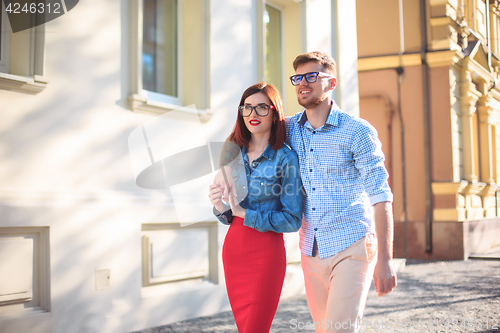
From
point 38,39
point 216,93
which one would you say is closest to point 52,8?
point 38,39

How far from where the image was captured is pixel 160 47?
547 cm

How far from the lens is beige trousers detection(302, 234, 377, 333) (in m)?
2.38

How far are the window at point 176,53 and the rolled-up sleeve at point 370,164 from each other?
2988 mm

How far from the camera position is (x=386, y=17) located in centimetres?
1190

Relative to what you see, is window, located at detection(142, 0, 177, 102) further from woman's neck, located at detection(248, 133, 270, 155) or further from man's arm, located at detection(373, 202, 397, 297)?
man's arm, located at detection(373, 202, 397, 297)

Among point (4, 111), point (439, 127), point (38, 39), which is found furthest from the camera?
point (439, 127)

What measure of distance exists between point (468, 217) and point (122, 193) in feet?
30.1

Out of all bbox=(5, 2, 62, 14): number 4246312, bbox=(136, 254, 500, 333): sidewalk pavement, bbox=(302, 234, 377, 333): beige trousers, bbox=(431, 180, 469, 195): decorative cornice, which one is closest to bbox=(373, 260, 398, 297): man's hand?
bbox=(302, 234, 377, 333): beige trousers

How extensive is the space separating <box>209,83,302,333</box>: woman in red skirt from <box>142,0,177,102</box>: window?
9.57 ft

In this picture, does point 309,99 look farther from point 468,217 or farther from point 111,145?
point 468,217

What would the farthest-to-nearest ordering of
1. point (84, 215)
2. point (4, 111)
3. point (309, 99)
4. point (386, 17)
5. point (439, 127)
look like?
point (386, 17)
point (439, 127)
point (84, 215)
point (4, 111)
point (309, 99)

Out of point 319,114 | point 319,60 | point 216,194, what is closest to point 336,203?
point 319,114

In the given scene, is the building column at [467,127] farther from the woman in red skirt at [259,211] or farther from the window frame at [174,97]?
the woman in red skirt at [259,211]

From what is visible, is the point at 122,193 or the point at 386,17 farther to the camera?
the point at 386,17
